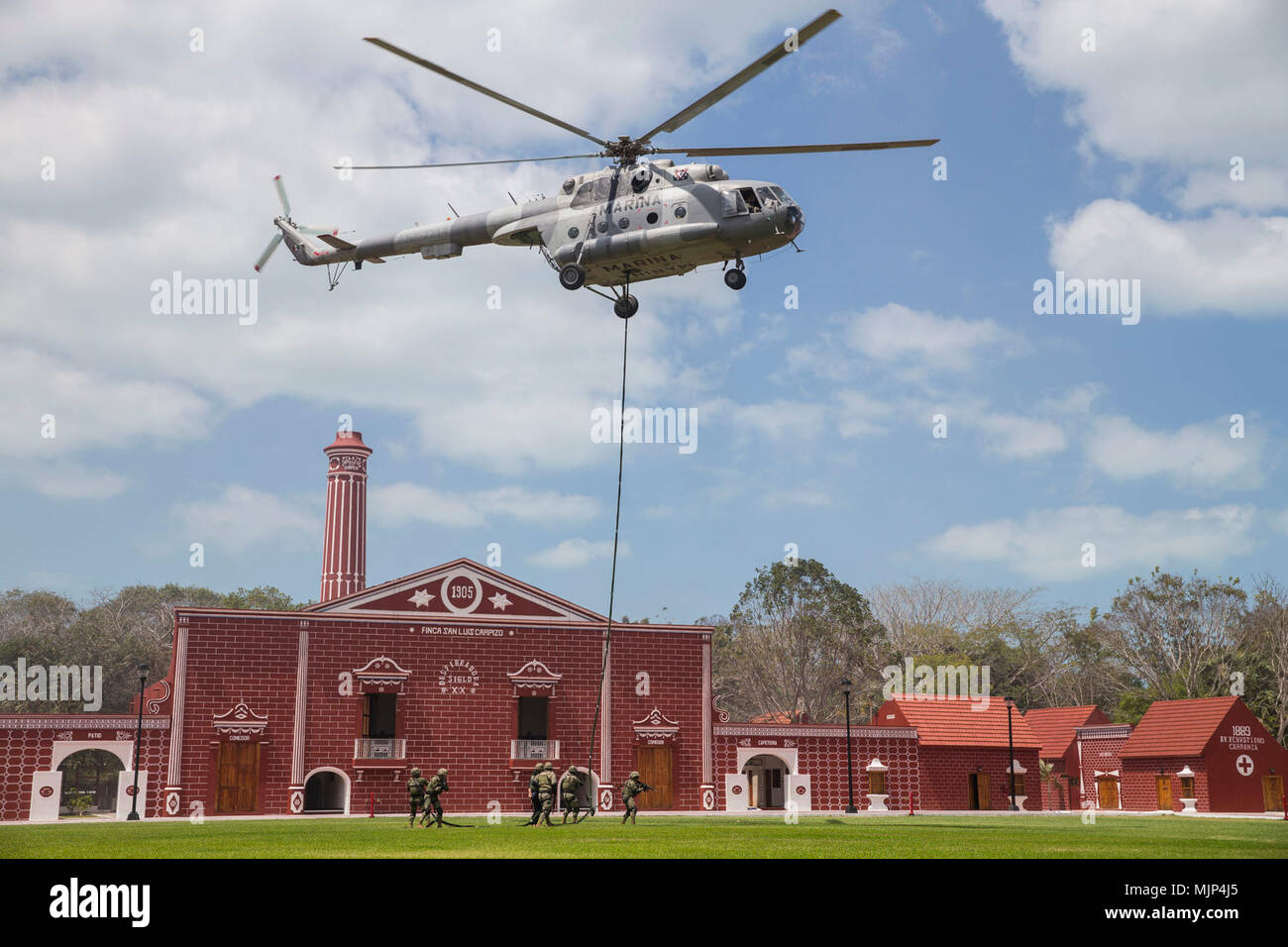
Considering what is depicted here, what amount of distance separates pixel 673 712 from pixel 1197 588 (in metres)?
32.8

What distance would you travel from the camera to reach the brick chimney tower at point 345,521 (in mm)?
55438

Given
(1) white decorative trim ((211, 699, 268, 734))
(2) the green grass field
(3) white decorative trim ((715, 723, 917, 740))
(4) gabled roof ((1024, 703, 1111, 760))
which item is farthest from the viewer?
(4) gabled roof ((1024, 703, 1111, 760))

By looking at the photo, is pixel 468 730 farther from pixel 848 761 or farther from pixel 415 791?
pixel 415 791

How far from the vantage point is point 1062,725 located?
5966cm

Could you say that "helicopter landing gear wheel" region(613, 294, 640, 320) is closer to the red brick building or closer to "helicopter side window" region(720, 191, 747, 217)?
"helicopter side window" region(720, 191, 747, 217)

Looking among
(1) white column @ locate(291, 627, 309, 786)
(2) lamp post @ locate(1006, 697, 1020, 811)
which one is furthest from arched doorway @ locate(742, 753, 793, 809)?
(1) white column @ locate(291, 627, 309, 786)

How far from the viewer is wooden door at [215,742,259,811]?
39.9 m

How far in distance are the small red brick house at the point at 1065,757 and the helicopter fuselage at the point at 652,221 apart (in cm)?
4057

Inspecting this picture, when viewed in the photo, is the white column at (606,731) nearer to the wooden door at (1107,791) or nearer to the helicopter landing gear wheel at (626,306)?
the helicopter landing gear wheel at (626,306)

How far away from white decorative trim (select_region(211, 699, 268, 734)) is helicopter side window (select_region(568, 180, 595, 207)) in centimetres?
2310

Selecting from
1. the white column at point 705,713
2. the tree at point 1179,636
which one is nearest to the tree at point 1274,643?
the tree at point 1179,636

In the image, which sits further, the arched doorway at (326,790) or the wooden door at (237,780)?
the arched doorway at (326,790)

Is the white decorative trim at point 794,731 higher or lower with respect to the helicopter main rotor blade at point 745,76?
lower
